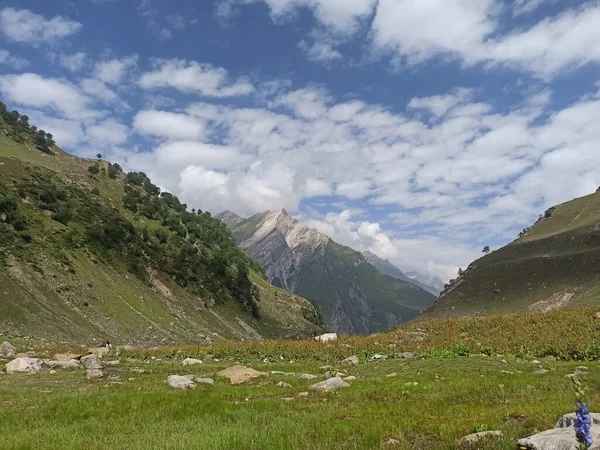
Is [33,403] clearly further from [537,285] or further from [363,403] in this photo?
[537,285]

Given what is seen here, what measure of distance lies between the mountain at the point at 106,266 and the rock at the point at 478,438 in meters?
58.4

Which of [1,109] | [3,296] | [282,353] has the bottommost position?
[282,353]

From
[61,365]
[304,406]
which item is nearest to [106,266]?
[61,365]

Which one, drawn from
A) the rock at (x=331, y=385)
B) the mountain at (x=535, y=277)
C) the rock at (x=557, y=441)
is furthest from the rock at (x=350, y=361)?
the mountain at (x=535, y=277)

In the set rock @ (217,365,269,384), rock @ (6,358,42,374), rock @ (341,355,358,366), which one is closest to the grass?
rock @ (217,365,269,384)

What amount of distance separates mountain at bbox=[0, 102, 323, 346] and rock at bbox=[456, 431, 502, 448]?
58.4 m

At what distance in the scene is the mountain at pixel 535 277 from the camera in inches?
4003

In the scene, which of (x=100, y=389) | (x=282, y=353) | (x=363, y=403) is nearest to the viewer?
(x=363, y=403)

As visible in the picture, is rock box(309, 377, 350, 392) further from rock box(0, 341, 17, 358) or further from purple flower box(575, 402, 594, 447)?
rock box(0, 341, 17, 358)

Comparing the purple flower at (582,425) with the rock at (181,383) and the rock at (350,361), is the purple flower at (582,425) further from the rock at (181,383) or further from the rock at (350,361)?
the rock at (350,361)

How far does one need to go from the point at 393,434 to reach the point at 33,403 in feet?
40.4

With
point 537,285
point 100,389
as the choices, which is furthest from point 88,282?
point 537,285

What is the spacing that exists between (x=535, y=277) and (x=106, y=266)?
108 meters

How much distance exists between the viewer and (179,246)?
138500mm
